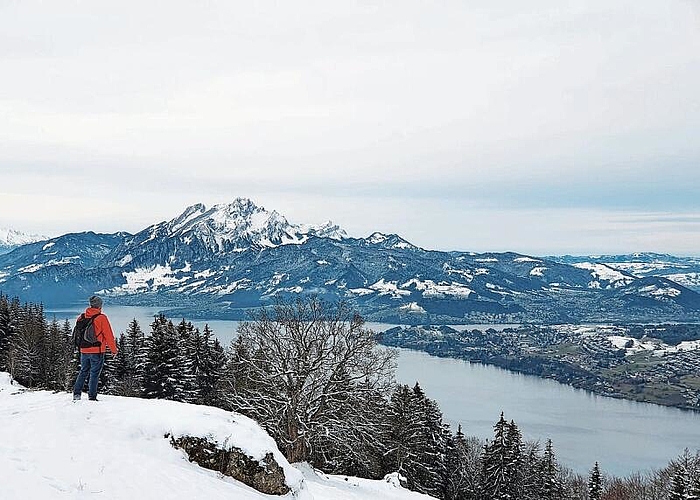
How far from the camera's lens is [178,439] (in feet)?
38.5

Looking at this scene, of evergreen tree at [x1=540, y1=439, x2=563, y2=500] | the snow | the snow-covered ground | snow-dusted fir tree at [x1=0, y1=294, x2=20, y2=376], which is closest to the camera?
the snow-covered ground

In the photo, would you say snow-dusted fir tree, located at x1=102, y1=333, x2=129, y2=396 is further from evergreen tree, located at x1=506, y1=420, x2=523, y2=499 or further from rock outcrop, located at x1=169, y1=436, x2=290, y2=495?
rock outcrop, located at x1=169, y1=436, x2=290, y2=495

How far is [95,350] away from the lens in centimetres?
1378

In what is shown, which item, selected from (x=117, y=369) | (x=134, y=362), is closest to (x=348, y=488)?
(x=134, y=362)

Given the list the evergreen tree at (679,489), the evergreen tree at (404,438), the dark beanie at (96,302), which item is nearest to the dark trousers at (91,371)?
the dark beanie at (96,302)

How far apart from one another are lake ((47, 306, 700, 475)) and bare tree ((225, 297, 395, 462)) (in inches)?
2859

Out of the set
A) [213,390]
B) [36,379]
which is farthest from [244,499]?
[36,379]

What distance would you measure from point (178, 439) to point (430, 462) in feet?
94.1

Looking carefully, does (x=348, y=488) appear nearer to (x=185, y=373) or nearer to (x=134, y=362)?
(x=185, y=373)

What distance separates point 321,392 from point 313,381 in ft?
2.21

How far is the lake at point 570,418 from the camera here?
9556 cm

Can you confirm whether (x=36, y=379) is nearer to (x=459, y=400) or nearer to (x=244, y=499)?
(x=244, y=499)

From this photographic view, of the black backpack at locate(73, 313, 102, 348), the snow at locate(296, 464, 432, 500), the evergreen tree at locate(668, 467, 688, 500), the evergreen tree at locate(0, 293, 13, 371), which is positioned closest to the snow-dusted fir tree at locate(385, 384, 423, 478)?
the snow at locate(296, 464, 432, 500)

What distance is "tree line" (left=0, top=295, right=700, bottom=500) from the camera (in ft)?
80.5
